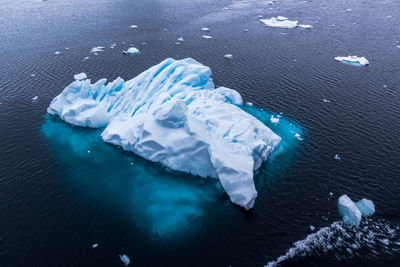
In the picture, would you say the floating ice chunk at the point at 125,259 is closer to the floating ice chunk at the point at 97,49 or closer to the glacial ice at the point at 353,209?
the glacial ice at the point at 353,209

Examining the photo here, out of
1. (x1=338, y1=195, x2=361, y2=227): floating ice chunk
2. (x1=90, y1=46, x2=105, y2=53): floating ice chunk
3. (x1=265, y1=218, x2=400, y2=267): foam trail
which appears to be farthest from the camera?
(x1=90, y1=46, x2=105, y2=53): floating ice chunk

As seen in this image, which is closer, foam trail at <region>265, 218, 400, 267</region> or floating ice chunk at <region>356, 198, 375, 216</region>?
foam trail at <region>265, 218, 400, 267</region>

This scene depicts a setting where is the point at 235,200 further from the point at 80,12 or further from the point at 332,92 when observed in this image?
the point at 80,12

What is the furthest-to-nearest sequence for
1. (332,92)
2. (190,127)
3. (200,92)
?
(332,92) → (200,92) → (190,127)

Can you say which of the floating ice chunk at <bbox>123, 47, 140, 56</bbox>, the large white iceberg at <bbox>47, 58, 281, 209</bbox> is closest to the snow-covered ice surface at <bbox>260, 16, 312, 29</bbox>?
the floating ice chunk at <bbox>123, 47, 140, 56</bbox>

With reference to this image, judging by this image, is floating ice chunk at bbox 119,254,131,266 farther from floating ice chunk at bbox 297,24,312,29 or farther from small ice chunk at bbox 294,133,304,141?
floating ice chunk at bbox 297,24,312,29

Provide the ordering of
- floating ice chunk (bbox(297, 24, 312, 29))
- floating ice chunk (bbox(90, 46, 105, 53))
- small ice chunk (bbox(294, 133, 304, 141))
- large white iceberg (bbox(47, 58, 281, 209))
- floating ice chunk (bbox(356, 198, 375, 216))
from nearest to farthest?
1. floating ice chunk (bbox(356, 198, 375, 216))
2. large white iceberg (bbox(47, 58, 281, 209))
3. small ice chunk (bbox(294, 133, 304, 141))
4. floating ice chunk (bbox(90, 46, 105, 53))
5. floating ice chunk (bbox(297, 24, 312, 29))

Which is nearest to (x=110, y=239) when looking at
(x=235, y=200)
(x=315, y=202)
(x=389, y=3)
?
(x=235, y=200)
